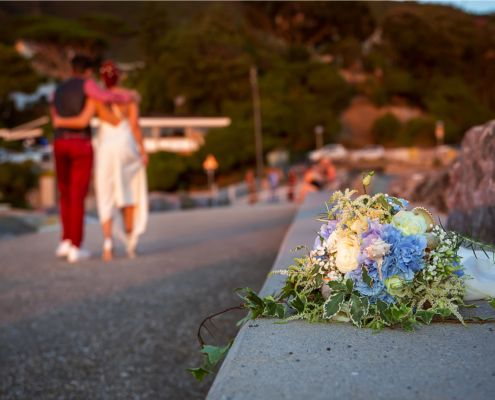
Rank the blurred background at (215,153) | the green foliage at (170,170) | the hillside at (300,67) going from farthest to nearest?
the hillside at (300,67)
the green foliage at (170,170)
the blurred background at (215,153)

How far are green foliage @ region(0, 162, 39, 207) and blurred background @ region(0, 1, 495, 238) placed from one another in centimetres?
7

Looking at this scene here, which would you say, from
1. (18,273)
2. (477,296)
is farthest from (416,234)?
(18,273)

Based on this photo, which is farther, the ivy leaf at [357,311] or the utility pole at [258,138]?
the utility pole at [258,138]

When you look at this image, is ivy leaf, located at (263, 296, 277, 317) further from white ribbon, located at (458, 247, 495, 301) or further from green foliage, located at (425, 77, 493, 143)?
green foliage, located at (425, 77, 493, 143)

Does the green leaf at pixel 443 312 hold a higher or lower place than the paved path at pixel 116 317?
higher

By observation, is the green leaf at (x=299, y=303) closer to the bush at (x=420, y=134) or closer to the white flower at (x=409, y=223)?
the white flower at (x=409, y=223)

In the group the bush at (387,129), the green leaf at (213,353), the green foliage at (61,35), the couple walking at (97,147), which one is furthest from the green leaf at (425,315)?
the green foliage at (61,35)

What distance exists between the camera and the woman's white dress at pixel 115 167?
23.9ft

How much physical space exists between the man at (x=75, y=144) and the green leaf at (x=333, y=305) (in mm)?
5008

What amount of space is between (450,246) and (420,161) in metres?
46.5

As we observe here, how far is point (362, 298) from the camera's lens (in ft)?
8.43

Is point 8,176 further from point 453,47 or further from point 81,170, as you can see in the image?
point 453,47

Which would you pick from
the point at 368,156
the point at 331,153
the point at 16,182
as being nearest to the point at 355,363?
the point at 16,182

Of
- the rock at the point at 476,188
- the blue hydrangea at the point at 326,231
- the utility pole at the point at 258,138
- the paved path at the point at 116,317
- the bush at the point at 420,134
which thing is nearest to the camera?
the blue hydrangea at the point at 326,231
